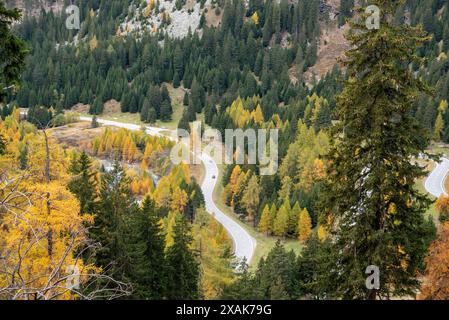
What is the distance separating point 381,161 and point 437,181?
84.9 meters

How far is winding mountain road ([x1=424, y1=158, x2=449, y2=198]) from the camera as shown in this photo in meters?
87.7

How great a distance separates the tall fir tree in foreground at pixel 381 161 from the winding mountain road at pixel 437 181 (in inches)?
2933

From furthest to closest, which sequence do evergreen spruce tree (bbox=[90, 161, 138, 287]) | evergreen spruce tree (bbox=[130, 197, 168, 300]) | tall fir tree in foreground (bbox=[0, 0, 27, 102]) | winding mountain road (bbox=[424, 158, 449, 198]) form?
winding mountain road (bbox=[424, 158, 449, 198]), evergreen spruce tree (bbox=[130, 197, 168, 300]), evergreen spruce tree (bbox=[90, 161, 138, 287]), tall fir tree in foreground (bbox=[0, 0, 27, 102])

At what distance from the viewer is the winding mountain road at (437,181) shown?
87675mm

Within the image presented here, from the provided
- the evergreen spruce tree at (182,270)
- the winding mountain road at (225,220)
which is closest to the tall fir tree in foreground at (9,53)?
the evergreen spruce tree at (182,270)

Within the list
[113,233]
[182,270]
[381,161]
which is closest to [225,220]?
[182,270]

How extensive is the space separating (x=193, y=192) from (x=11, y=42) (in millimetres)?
75814

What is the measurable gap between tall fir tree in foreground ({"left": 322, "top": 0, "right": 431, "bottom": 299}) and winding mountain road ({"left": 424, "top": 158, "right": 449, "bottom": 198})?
74.5 m

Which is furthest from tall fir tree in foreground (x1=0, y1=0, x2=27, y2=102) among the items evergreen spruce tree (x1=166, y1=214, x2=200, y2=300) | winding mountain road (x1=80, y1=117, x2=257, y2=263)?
winding mountain road (x1=80, y1=117, x2=257, y2=263)

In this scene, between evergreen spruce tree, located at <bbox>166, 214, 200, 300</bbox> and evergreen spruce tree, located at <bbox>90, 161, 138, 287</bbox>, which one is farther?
evergreen spruce tree, located at <bbox>166, 214, 200, 300</bbox>

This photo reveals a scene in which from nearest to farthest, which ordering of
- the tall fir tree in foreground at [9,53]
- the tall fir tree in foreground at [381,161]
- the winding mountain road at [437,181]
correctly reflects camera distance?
the tall fir tree in foreground at [9,53] → the tall fir tree in foreground at [381,161] → the winding mountain road at [437,181]

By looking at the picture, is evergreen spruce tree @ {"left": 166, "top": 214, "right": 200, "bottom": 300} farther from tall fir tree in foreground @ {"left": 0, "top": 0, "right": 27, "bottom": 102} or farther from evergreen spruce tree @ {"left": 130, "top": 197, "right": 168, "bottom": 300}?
tall fir tree in foreground @ {"left": 0, "top": 0, "right": 27, "bottom": 102}

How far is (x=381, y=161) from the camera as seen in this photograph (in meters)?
16.5

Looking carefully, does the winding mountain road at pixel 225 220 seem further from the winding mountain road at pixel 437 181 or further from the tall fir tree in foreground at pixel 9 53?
the tall fir tree in foreground at pixel 9 53
